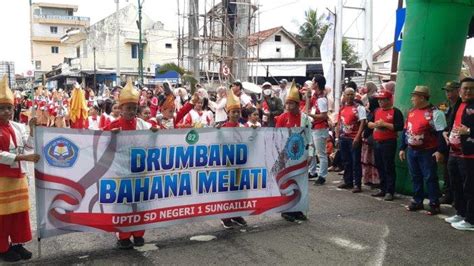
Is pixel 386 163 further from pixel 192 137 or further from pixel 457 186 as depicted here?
pixel 192 137

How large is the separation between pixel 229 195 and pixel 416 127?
277 cm

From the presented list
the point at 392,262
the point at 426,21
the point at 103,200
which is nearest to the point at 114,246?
the point at 103,200

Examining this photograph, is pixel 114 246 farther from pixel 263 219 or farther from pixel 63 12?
pixel 63 12

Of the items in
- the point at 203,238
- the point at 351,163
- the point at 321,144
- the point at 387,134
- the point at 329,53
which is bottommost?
the point at 203,238

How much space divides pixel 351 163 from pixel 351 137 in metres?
0.49

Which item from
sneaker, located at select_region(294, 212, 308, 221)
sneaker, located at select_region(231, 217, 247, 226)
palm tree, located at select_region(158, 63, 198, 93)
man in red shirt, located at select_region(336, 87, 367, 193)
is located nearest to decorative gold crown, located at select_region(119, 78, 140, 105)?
sneaker, located at select_region(231, 217, 247, 226)

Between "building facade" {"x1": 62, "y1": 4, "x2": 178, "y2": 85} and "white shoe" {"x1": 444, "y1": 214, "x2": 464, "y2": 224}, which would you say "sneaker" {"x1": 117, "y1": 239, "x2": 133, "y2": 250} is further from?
"building facade" {"x1": 62, "y1": 4, "x2": 178, "y2": 85}

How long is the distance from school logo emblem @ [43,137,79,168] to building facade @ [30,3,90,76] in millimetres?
66803

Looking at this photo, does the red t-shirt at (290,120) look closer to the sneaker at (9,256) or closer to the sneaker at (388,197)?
the sneaker at (388,197)

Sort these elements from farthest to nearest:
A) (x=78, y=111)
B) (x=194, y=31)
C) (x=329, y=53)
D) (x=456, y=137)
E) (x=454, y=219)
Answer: (x=194, y=31), (x=329, y=53), (x=78, y=111), (x=454, y=219), (x=456, y=137)

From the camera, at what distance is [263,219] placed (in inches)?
233

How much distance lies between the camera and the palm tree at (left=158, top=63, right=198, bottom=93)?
24.3m

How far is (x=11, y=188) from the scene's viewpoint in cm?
426

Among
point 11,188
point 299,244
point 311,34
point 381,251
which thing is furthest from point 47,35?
point 381,251
